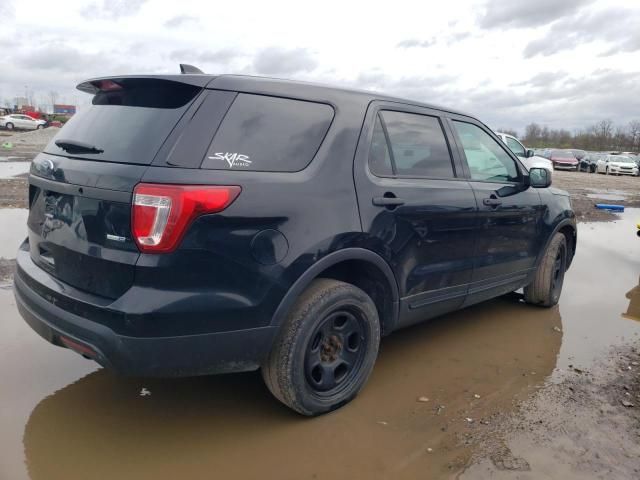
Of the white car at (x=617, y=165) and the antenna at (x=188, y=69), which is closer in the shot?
the antenna at (x=188, y=69)

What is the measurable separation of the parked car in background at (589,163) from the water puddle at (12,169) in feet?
105

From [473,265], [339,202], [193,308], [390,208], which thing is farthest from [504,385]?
[193,308]

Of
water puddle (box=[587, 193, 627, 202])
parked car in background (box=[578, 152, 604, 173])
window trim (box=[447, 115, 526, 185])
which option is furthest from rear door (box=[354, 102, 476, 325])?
parked car in background (box=[578, 152, 604, 173])

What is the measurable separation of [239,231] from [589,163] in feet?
120

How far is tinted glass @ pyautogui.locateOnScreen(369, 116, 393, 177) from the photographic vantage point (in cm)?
319

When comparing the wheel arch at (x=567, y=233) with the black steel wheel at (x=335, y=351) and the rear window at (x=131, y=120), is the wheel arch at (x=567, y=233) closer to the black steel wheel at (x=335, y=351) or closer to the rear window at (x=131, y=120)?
the black steel wheel at (x=335, y=351)

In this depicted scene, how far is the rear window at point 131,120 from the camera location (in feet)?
8.30

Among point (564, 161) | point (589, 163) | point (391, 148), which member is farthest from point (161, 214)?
point (589, 163)

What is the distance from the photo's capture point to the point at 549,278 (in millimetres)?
5043

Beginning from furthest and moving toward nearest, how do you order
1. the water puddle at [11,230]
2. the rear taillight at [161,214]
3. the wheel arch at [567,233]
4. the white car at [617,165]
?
the white car at [617,165], the water puddle at [11,230], the wheel arch at [567,233], the rear taillight at [161,214]

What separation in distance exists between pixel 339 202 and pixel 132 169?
3.55ft

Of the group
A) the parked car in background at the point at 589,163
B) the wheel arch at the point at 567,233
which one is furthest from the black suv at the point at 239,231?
the parked car in background at the point at 589,163

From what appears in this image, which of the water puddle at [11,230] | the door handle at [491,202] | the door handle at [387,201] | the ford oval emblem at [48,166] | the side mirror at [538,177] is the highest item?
the ford oval emblem at [48,166]

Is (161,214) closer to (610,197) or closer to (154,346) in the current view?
(154,346)
